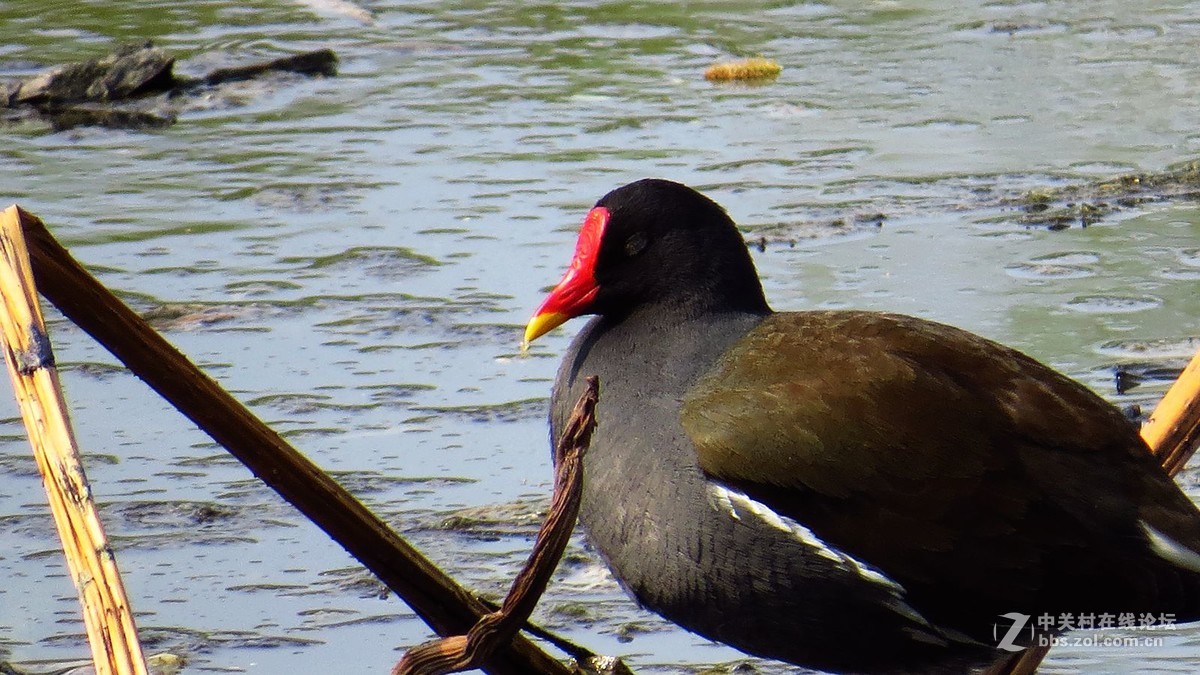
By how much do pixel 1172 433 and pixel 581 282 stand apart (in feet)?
3.25

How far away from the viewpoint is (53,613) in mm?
3480

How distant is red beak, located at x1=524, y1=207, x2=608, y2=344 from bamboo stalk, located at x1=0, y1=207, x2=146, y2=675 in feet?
4.77

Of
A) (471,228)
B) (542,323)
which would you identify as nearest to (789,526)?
(542,323)

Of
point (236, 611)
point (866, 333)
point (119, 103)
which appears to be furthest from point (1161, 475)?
point (119, 103)

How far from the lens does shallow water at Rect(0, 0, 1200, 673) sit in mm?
3682

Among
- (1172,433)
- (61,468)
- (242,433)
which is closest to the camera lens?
(61,468)

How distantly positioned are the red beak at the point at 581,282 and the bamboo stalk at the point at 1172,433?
903 millimetres

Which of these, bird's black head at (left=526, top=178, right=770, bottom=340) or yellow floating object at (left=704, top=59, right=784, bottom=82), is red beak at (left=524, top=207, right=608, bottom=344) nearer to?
bird's black head at (left=526, top=178, right=770, bottom=340)

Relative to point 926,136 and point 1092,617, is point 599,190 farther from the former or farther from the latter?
point 1092,617

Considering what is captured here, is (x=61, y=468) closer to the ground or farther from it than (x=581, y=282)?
farther from it

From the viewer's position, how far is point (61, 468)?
5.86 ft

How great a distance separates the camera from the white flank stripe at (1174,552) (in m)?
2.78
